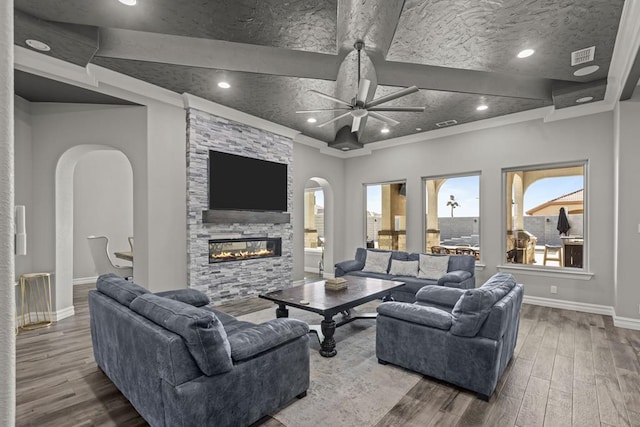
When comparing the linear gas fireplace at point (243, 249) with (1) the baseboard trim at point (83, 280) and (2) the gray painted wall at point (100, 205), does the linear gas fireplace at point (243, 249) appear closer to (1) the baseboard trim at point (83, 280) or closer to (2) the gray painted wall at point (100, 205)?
(2) the gray painted wall at point (100, 205)

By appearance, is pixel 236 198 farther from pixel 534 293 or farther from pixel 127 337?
pixel 534 293

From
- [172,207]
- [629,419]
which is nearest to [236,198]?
[172,207]

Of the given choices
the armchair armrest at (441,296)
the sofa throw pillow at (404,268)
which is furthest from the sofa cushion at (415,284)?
the armchair armrest at (441,296)

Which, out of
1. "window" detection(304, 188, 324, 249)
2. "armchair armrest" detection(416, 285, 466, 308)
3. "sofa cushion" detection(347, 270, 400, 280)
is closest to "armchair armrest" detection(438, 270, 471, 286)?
"sofa cushion" detection(347, 270, 400, 280)

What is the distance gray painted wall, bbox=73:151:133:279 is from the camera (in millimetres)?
6594

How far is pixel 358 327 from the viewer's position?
159 inches

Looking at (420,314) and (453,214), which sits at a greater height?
(453,214)

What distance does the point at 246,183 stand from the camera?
5.52m

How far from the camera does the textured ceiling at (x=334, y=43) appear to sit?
2742mm

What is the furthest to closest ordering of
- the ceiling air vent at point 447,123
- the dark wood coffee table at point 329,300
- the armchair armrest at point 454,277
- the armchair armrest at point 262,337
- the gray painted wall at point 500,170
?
the ceiling air vent at point 447,123 → the gray painted wall at point 500,170 → the armchair armrest at point 454,277 → the dark wood coffee table at point 329,300 → the armchair armrest at point 262,337

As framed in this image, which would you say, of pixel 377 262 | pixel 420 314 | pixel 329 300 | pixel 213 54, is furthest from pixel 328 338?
pixel 213 54

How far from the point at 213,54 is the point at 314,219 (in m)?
5.95

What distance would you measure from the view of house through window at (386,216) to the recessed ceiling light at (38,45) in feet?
19.8

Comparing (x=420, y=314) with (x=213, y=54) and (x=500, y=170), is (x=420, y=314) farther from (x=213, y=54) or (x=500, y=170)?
(x=500, y=170)
